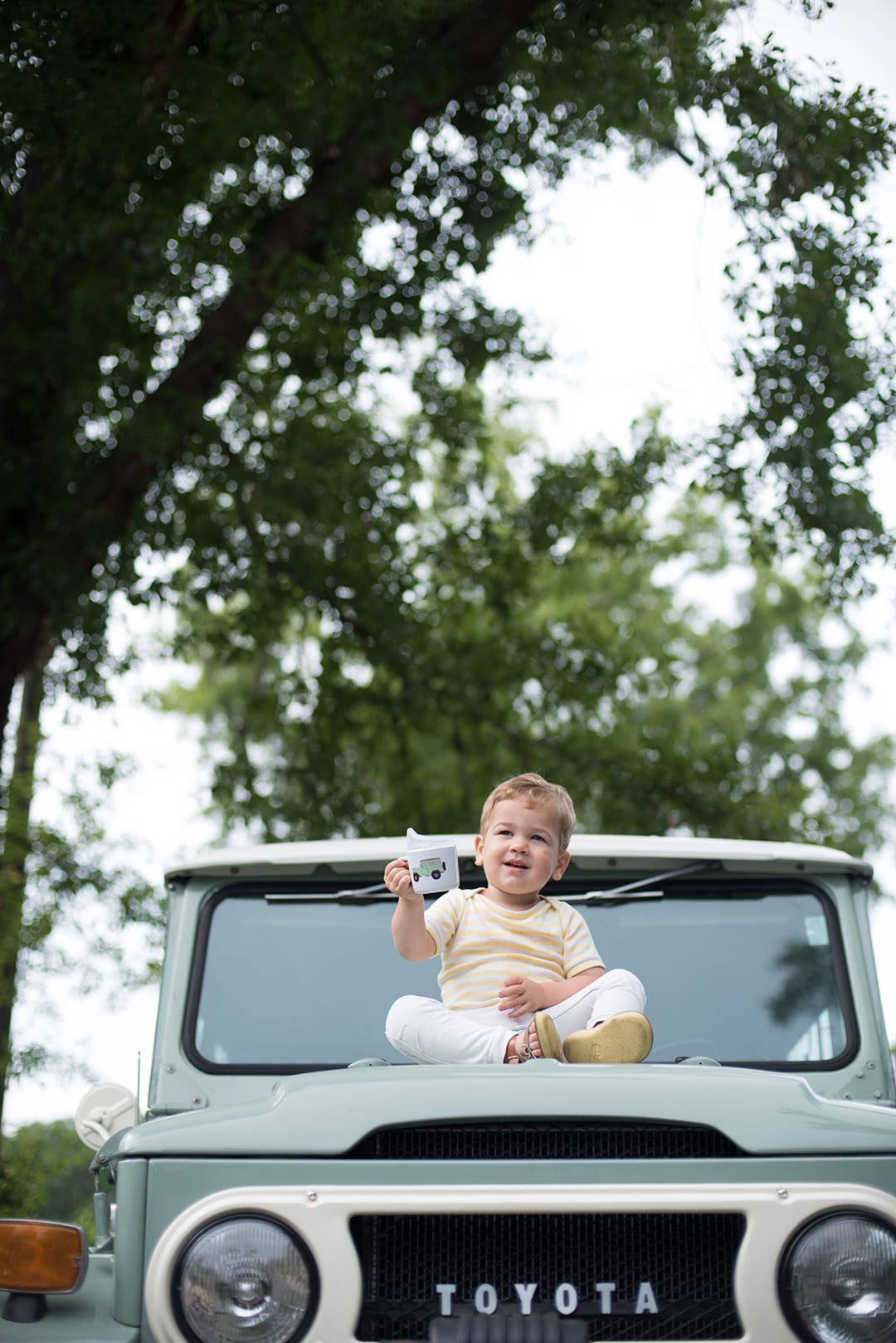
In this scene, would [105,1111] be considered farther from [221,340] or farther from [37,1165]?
[221,340]

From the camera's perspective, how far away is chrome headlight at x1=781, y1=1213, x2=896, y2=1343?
7.98 ft

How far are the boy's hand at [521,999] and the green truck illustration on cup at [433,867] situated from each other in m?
0.31

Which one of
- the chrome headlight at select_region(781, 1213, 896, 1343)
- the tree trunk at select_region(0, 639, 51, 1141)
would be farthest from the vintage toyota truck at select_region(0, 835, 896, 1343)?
the tree trunk at select_region(0, 639, 51, 1141)

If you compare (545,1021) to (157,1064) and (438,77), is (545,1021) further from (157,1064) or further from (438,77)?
(438,77)

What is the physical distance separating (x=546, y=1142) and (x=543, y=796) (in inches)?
41.4

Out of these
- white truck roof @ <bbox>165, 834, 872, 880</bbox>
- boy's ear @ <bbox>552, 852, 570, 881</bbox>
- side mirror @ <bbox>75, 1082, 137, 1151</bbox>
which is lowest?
side mirror @ <bbox>75, 1082, 137, 1151</bbox>

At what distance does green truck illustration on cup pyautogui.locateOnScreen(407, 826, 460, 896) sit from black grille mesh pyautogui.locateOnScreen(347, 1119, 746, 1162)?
2.32ft

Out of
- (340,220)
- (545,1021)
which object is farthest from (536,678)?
(545,1021)

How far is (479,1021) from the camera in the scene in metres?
3.36

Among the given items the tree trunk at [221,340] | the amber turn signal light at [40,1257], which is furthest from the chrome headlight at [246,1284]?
the tree trunk at [221,340]

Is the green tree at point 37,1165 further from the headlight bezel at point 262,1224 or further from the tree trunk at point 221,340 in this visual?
the headlight bezel at point 262,1224

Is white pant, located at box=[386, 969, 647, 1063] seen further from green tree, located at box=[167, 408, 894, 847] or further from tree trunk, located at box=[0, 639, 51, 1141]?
green tree, located at box=[167, 408, 894, 847]

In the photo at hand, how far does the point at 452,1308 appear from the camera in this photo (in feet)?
8.32

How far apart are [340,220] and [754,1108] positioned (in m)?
7.92
